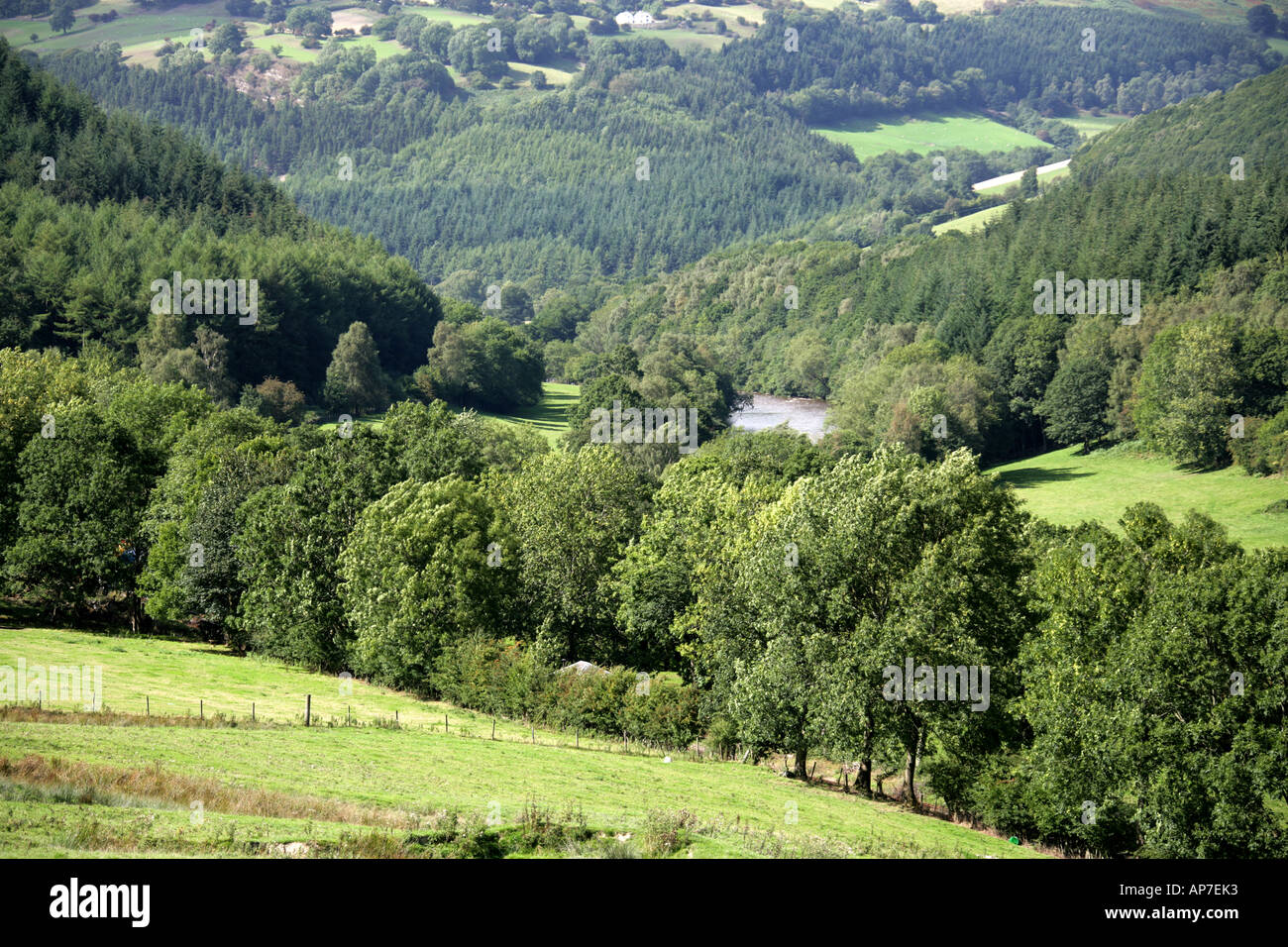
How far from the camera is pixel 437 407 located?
90250 mm

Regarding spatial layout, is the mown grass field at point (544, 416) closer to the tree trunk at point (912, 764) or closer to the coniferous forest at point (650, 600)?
the coniferous forest at point (650, 600)

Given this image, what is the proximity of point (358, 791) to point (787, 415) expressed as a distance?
15054cm

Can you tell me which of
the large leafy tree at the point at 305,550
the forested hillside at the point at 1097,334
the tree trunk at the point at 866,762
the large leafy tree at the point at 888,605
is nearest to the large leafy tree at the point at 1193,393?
the forested hillside at the point at 1097,334

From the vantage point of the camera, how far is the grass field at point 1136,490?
304ft

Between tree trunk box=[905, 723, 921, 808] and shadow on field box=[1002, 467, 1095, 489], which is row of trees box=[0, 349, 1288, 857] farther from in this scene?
shadow on field box=[1002, 467, 1095, 489]

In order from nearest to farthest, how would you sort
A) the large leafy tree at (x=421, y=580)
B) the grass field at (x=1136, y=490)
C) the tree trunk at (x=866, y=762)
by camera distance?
the tree trunk at (x=866, y=762)
the large leafy tree at (x=421, y=580)
the grass field at (x=1136, y=490)

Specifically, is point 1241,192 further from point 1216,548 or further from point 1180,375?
point 1216,548

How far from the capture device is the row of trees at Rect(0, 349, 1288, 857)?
40812mm

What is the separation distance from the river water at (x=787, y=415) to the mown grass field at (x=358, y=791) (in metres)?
102

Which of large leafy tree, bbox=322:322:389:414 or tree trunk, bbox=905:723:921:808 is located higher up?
tree trunk, bbox=905:723:921:808

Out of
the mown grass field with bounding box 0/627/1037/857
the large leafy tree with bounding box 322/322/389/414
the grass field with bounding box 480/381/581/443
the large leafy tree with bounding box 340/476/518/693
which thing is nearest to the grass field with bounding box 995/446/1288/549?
the large leafy tree with bounding box 340/476/518/693

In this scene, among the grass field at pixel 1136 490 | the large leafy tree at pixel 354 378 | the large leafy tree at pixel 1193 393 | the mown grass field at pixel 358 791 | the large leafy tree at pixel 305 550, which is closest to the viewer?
the mown grass field at pixel 358 791

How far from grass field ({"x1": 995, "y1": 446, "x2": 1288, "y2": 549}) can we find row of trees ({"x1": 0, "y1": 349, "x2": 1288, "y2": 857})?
29.1 meters
